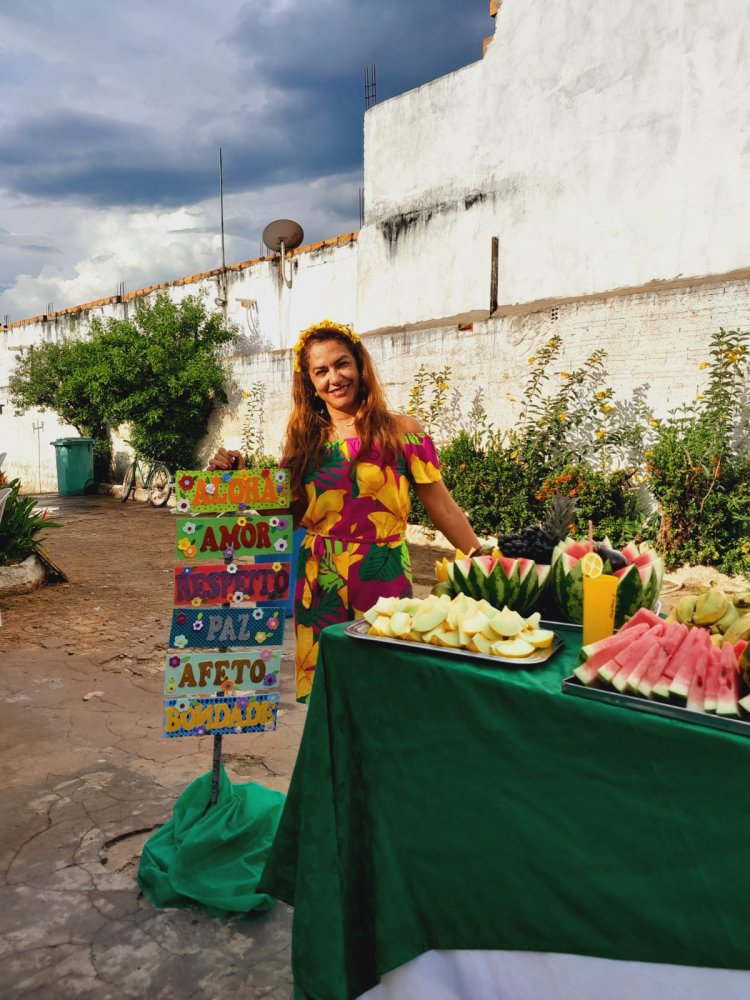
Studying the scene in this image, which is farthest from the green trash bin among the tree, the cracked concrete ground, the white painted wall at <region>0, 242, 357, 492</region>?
the cracked concrete ground

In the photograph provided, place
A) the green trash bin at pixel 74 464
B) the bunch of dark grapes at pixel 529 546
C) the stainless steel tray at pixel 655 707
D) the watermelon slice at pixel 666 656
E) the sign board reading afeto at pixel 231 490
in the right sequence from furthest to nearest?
the green trash bin at pixel 74 464 < the sign board reading afeto at pixel 231 490 < the bunch of dark grapes at pixel 529 546 < the watermelon slice at pixel 666 656 < the stainless steel tray at pixel 655 707

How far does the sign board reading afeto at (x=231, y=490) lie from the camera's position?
2396mm

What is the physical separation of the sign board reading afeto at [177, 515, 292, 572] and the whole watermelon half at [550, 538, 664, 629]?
945 mm

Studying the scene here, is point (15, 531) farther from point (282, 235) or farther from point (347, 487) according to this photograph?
point (282, 235)

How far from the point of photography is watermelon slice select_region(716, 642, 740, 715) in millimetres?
1347

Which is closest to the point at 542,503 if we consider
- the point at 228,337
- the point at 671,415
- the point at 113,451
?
the point at 671,415

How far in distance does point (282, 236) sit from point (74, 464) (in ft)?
21.7

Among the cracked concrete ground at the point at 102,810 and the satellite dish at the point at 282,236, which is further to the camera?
the satellite dish at the point at 282,236

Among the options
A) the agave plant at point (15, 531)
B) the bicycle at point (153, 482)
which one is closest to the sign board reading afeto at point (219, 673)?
the agave plant at point (15, 531)

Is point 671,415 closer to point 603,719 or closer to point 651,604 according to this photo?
point 651,604

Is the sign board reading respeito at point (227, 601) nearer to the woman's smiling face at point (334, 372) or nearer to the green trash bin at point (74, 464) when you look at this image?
the woman's smiling face at point (334, 372)

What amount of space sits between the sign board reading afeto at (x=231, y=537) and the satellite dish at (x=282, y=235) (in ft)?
41.9

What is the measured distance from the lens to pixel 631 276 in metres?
8.88

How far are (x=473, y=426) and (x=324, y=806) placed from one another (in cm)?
760
